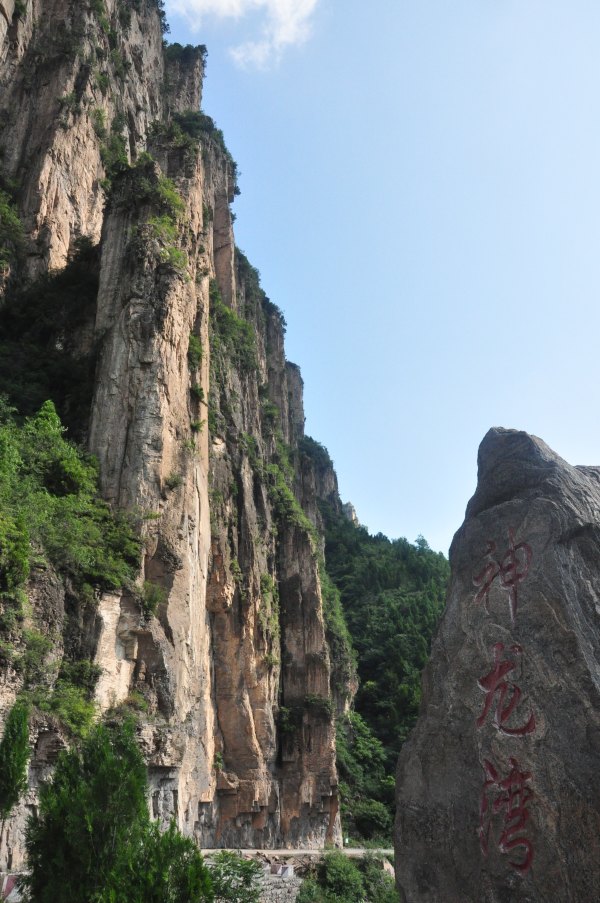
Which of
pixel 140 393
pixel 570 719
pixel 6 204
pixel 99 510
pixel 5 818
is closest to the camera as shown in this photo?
pixel 570 719

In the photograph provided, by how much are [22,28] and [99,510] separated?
70.4ft

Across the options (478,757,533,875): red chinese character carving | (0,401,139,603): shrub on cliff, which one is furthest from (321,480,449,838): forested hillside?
(478,757,533,875): red chinese character carving

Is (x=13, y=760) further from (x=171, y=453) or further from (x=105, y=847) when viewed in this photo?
(x=171, y=453)

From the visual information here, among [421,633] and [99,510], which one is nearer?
[99,510]

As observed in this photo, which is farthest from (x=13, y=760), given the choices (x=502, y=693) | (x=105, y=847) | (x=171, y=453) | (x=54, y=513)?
(x=171, y=453)

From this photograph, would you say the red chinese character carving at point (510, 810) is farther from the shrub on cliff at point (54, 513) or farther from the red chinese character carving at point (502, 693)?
the shrub on cliff at point (54, 513)

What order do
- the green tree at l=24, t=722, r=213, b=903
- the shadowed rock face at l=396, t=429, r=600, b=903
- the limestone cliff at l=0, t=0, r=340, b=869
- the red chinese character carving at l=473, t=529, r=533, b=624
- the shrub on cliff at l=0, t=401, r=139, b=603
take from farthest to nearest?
the limestone cliff at l=0, t=0, r=340, b=869 < the shrub on cliff at l=0, t=401, r=139, b=603 < the green tree at l=24, t=722, r=213, b=903 < the red chinese character carving at l=473, t=529, r=533, b=624 < the shadowed rock face at l=396, t=429, r=600, b=903

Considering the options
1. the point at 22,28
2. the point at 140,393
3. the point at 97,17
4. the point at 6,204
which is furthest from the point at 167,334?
the point at 97,17

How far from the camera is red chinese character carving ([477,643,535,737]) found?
531 centimetres

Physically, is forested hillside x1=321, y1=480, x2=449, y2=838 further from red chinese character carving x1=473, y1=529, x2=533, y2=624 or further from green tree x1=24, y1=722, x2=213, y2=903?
red chinese character carving x1=473, y1=529, x2=533, y2=624

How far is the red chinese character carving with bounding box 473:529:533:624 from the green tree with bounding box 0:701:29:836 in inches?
224

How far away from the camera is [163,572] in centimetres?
1467

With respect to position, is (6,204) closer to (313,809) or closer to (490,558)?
(490,558)

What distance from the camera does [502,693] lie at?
553cm
